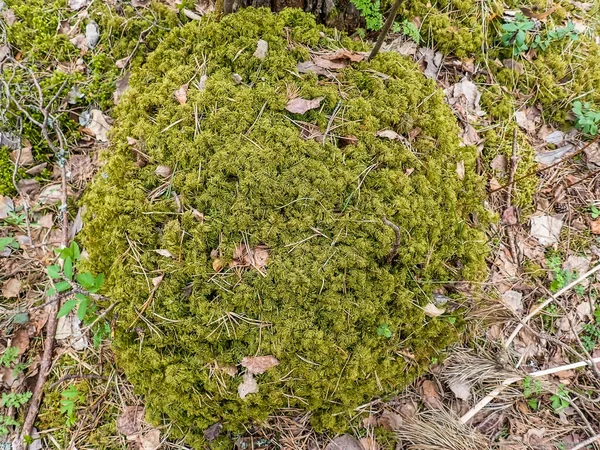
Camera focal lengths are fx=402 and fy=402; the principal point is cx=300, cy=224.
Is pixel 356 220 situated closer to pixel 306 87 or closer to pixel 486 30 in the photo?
pixel 306 87

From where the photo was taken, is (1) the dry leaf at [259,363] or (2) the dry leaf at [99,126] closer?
(1) the dry leaf at [259,363]

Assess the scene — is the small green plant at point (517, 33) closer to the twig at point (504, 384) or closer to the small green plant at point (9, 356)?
the twig at point (504, 384)

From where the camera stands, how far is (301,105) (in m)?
2.50

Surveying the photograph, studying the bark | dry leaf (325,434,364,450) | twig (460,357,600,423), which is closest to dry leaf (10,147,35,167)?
the bark

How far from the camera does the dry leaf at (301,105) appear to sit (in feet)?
8.16

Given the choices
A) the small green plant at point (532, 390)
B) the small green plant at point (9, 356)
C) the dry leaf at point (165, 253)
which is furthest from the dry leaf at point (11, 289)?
the small green plant at point (532, 390)

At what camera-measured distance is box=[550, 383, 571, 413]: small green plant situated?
103 inches

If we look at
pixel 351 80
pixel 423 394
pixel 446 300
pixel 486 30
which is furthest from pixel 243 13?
pixel 423 394

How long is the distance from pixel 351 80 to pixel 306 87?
33cm

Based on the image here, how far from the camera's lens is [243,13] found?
2.70 meters

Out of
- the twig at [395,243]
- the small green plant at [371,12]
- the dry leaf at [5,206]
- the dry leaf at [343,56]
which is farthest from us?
the dry leaf at [5,206]

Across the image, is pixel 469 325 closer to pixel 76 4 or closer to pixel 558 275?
pixel 558 275

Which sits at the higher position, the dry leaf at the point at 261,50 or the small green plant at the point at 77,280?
the dry leaf at the point at 261,50

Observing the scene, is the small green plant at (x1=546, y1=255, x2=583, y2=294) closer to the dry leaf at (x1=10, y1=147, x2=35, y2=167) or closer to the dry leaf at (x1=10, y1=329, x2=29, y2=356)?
the dry leaf at (x1=10, y1=329, x2=29, y2=356)
